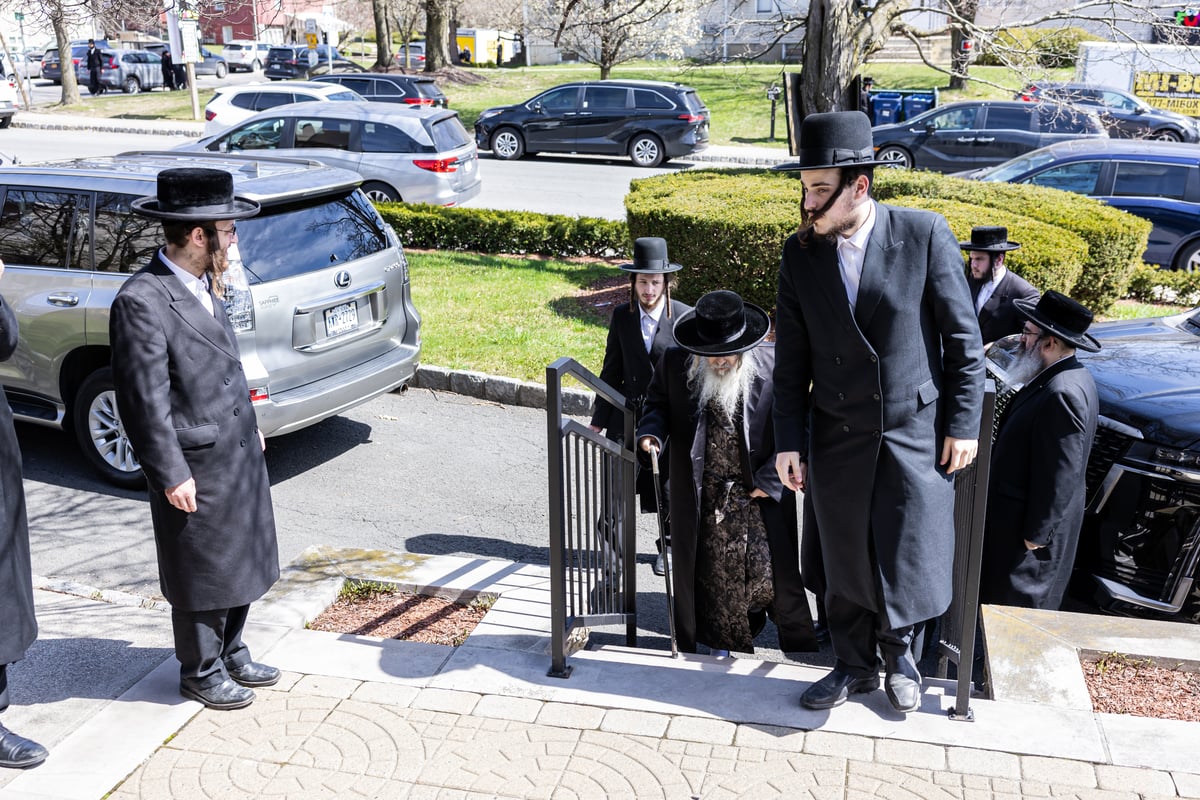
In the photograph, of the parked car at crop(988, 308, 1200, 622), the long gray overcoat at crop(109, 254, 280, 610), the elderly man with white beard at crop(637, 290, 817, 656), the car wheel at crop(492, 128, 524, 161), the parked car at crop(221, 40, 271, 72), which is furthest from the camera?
the parked car at crop(221, 40, 271, 72)

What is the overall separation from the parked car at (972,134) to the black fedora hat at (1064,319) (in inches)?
626

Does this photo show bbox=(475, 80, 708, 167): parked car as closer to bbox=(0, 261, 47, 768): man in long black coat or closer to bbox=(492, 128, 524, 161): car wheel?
bbox=(492, 128, 524, 161): car wheel

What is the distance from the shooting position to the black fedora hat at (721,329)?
4.48 m

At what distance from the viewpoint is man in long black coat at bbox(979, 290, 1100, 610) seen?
455cm

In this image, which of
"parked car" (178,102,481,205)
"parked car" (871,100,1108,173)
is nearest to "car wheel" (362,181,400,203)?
"parked car" (178,102,481,205)

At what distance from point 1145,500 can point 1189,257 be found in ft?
31.0

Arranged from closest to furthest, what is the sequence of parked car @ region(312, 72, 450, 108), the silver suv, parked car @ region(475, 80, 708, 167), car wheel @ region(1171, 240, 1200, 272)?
the silver suv < car wheel @ region(1171, 240, 1200, 272) < parked car @ region(475, 80, 708, 167) < parked car @ region(312, 72, 450, 108)

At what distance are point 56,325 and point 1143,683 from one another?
6.25 m

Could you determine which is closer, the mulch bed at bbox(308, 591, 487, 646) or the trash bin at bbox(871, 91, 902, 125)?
the mulch bed at bbox(308, 591, 487, 646)

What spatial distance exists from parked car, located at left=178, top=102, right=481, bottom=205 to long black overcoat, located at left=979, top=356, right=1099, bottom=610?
11710 mm

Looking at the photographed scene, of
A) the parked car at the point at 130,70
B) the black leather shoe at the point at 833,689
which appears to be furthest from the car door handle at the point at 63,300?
the parked car at the point at 130,70

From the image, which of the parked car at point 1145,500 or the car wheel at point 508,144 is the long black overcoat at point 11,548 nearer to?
the parked car at point 1145,500

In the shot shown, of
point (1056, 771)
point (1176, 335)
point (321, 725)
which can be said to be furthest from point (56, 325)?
point (1176, 335)

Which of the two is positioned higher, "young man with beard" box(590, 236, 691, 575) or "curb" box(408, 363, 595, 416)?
"young man with beard" box(590, 236, 691, 575)
